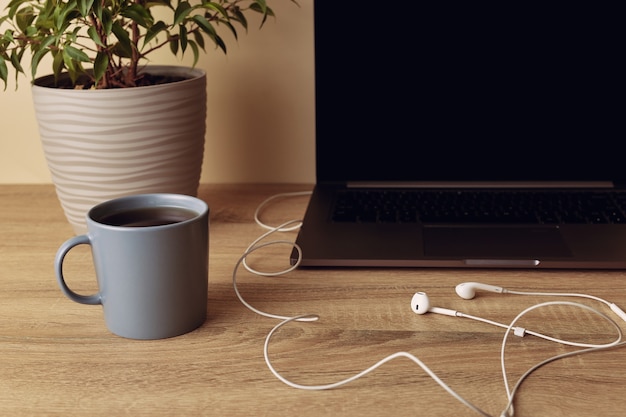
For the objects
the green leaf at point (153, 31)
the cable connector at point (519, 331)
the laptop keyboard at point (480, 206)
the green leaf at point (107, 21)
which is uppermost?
the green leaf at point (107, 21)

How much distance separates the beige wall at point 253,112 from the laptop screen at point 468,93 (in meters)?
0.16

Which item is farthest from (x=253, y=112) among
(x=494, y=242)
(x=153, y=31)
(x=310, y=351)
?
(x=310, y=351)

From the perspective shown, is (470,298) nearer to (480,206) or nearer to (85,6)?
(480,206)

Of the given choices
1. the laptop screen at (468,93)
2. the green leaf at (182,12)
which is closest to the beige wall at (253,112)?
the laptop screen at (468,93)

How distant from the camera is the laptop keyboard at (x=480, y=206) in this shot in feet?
2.81

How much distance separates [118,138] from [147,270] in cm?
26

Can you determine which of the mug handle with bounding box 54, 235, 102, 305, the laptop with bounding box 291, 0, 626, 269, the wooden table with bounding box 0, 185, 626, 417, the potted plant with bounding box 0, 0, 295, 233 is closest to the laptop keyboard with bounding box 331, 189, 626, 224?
the laptop with bounding box 291, 0, 626, 269

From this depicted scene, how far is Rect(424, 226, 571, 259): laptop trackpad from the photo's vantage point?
2.53ft

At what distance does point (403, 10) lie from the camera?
35.8 inches

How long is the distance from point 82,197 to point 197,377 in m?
0.37

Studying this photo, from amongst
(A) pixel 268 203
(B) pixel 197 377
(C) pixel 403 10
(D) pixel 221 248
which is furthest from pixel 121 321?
(C) pixel 403 10

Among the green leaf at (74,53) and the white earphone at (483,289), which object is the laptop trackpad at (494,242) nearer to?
the white earphone at (483,289)

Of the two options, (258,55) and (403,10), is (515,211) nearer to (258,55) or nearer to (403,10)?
(403,10)

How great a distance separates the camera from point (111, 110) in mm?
805
